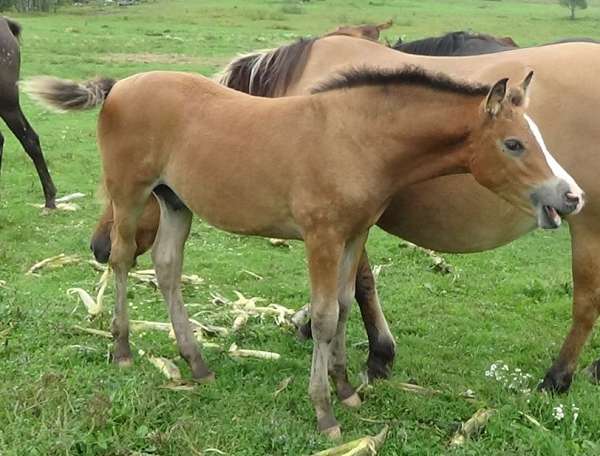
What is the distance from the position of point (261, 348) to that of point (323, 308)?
4.95 ft

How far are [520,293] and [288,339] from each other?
2410 millimetres

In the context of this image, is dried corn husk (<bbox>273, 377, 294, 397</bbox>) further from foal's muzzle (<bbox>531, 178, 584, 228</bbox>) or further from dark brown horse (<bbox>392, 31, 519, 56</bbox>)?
dark brown horse (<bbox>392, 31, 519, 56</bbox>)

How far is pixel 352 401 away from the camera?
4.52 meters

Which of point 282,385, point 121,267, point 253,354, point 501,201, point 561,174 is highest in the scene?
point 561,174

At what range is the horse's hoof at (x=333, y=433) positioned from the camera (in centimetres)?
407

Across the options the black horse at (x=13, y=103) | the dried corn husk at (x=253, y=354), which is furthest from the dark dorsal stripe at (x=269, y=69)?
the black horse at (x=13, y=103)

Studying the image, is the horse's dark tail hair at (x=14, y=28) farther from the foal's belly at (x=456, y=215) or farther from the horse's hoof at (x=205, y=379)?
the foal's belly at (x=456, y=215)

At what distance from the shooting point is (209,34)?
29625 mm

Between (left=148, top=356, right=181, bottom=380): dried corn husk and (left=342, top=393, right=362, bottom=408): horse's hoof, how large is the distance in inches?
39.7

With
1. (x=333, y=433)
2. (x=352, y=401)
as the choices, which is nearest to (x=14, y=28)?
(x=352, y=401)

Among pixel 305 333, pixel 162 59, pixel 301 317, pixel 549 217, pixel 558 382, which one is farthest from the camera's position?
pixel 162 59

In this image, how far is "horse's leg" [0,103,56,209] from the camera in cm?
888

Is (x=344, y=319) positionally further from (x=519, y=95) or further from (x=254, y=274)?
(x=254, y=274)

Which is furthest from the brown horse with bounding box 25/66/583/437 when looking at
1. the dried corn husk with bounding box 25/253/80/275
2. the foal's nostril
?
the dried corn husk with bounding box 25/253/80/275
